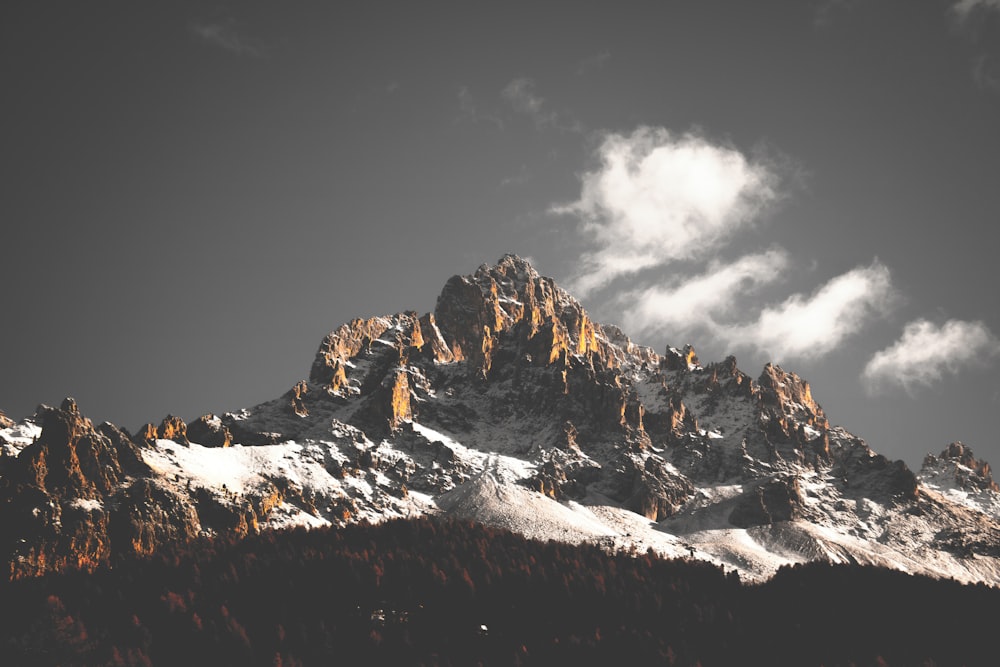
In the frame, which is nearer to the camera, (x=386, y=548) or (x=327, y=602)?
(x=327, y=602)

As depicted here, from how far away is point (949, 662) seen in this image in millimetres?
36438

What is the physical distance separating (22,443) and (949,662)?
184 metres

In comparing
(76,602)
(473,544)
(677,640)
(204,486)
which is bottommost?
(76,602)

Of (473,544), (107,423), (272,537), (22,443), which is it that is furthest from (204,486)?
(473,544)

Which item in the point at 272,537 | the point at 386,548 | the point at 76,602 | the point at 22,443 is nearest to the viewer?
the point at 76,602

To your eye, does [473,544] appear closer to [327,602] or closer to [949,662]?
[327,602]

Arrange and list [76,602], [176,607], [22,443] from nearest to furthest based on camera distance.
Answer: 1. [176,607]
2. [76,602]
3. [22,443]

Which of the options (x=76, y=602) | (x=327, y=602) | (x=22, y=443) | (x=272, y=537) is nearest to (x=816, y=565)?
(x=327, y=602)

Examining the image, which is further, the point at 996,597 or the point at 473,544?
the point at 473,544

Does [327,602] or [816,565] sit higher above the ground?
[816,565]

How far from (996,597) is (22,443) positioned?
599 ft

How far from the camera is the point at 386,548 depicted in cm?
5509

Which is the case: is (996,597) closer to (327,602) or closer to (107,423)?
(327,602)

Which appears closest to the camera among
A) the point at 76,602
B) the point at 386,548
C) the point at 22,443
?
the point at 76,602
